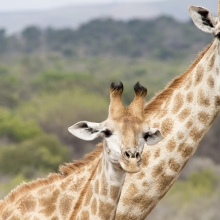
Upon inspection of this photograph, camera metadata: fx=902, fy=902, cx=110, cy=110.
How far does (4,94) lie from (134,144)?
3149 centimetres

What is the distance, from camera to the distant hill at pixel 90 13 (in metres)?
143

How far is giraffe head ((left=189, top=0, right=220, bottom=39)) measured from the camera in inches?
276

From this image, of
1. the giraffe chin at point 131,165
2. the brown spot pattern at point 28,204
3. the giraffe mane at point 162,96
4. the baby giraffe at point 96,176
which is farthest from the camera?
the giraffe mane at point 162,96

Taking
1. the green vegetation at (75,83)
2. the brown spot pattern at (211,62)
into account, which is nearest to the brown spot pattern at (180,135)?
the brown spot pattern at (211,62)

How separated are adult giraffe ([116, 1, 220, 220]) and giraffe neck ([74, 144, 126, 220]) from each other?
49 cm

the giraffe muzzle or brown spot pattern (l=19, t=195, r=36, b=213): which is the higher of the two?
the giraffe muzzle

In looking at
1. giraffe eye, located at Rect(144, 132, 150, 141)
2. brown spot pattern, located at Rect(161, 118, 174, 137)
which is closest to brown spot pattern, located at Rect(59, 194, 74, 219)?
giraffe eye, located at Rect(144, 132, 150, 141)

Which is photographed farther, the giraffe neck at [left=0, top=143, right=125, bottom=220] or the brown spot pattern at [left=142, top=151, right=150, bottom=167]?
the brown spot pattern at [left=142, top=151, right=150, bottom=167]

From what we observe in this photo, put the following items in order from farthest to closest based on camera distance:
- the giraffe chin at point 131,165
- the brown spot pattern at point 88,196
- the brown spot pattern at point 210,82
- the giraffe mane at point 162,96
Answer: the giraffe mane at point 162,96
the brown spot pattern at point 210,82
the brown spot pattern at point 88,196
the giraffe chin at point 131,165

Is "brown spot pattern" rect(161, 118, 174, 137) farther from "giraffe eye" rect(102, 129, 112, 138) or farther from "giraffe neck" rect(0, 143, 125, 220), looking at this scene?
"giraffe eye" rect(102, 129, 112, 138)

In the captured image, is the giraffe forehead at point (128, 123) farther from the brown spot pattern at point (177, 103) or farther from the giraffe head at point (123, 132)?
the brown spot pattern at point (177, 103)

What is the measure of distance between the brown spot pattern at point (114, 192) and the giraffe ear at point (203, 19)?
1.51 metres

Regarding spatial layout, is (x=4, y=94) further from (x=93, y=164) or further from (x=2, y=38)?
(x=2, y=38)

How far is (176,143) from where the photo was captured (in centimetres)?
700
